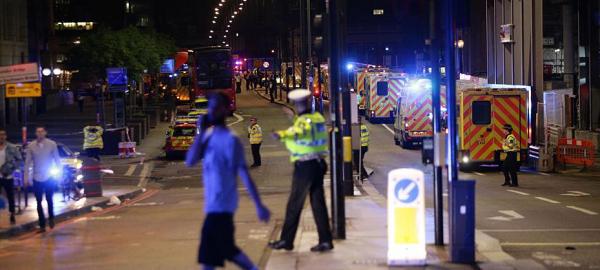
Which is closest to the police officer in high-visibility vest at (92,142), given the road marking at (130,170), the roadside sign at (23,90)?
the road marking at (130,170)

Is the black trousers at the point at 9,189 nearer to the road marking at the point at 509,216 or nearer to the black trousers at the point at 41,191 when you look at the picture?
the black trousers at the point at 41,191

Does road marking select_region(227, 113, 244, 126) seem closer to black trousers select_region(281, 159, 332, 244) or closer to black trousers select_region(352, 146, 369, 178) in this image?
black trousers select_region(352, 146, 369, 178)

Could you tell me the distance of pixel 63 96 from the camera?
233 feet

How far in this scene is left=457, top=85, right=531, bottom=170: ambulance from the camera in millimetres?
28984

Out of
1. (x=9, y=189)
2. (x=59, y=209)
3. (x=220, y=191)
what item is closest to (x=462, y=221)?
(x=220, y=191)

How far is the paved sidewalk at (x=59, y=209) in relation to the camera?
16.6 m

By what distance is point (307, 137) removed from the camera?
1067cm

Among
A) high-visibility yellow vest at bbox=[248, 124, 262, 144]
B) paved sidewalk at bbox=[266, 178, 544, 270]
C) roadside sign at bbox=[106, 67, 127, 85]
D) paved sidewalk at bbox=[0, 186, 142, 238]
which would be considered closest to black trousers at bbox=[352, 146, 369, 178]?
high-visibility yellow vest at bbox=[248, 124, 262, 144]

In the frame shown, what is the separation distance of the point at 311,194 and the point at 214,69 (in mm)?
49584

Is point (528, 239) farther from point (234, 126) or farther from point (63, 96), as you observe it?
point (63, 96)

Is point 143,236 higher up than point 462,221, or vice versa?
point 462,221

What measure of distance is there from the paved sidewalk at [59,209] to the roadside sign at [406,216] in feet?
26.8

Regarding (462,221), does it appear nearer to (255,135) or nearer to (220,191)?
(220,191)

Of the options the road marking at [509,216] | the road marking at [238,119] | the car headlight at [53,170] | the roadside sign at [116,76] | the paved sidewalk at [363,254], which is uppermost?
the roadside sign at [116,76]
